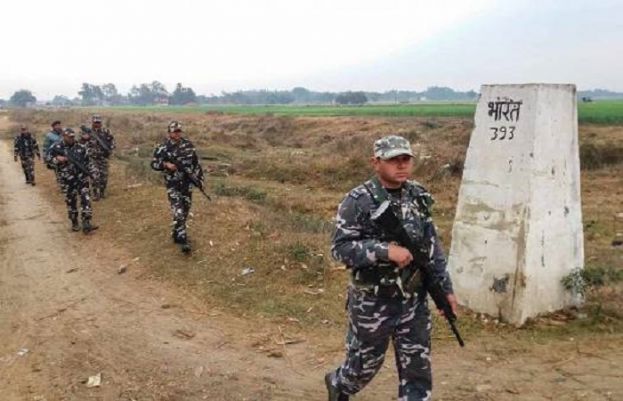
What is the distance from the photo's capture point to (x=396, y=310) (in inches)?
135

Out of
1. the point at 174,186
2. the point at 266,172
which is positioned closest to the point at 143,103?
the point at 266,172

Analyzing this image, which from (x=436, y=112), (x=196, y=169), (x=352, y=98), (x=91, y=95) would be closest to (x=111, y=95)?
(x=91, y=95)

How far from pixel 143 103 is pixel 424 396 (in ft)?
581

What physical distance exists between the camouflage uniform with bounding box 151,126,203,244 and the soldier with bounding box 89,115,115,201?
4.79 m

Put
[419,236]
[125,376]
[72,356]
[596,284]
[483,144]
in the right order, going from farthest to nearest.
→ [596,284] → [483,144] → [72,356] → [125,376] → [419,236]

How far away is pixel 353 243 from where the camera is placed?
131 inches

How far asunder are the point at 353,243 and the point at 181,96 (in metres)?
147

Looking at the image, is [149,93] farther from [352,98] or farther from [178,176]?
[178,176]

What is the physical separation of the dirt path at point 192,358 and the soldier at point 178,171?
1253 millimetres

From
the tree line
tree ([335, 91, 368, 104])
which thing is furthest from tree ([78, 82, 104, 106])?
tree ([335, 91, 368, 104])

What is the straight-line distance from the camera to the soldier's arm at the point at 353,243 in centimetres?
323

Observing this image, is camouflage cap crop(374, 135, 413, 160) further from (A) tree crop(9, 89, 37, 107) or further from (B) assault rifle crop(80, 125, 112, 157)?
(A) tree crop(9, 89, 37, 107)

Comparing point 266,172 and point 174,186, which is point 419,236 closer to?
point 174,186

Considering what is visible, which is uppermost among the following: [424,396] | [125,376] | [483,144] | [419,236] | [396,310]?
[483,144]
